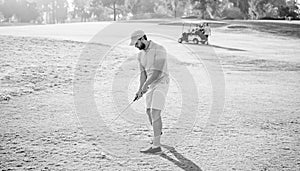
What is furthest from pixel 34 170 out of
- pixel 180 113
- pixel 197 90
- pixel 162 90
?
pixel 197 90

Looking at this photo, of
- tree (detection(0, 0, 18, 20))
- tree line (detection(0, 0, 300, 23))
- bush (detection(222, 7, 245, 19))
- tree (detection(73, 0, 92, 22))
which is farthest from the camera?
tree (detection(73, 0, 92, 22))

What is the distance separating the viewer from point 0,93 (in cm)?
946

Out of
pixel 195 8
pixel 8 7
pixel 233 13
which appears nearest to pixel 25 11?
pixel 8 7

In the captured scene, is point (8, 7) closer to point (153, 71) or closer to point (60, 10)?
point (60, 10)

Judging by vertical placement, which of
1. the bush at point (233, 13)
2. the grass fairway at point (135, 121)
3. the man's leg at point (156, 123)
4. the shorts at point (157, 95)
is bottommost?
the grass fairway at point (135, 121)

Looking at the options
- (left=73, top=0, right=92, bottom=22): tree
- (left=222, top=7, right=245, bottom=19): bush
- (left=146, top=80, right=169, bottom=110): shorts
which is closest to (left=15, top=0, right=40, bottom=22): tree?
(left=73, top=0, right=92, bottom=22): tree

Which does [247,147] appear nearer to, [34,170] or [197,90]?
[34,170]

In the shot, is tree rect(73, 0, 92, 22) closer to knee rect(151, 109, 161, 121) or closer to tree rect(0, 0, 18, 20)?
tree rect(0, 0, 18, 20)

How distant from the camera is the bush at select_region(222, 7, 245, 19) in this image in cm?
7725

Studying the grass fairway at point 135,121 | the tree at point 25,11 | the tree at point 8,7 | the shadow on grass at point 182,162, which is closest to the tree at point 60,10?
the tree at point 25,11

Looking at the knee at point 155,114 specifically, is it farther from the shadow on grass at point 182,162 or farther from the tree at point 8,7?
the tree at point 8,7

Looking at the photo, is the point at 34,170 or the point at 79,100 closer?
the point at 34,170

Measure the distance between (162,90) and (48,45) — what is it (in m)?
15.5

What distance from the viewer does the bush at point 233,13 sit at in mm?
77250
